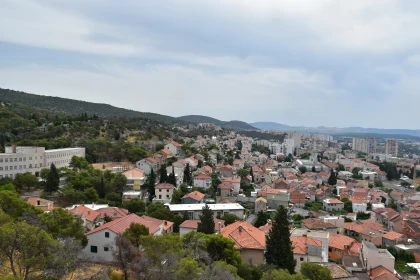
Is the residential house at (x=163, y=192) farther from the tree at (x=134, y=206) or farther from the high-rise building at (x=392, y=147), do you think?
the high-rise building at (x=392, y=147)

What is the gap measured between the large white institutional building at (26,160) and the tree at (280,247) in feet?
102

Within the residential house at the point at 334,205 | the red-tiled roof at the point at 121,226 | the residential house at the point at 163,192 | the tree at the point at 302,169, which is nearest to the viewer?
the red-tiled roof at the point at 121,226

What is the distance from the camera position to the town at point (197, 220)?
43.0ft

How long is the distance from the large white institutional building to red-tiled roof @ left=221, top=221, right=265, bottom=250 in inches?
1077

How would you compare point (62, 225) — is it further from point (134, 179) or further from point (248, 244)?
point (134, 179)

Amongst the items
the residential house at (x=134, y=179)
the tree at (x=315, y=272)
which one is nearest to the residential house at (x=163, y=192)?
the residential house at (x=134, y=179)

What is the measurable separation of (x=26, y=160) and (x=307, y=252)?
32.8 m

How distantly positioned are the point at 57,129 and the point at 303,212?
41.0 m

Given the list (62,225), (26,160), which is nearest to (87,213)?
(62,225)

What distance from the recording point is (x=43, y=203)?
2506 cm

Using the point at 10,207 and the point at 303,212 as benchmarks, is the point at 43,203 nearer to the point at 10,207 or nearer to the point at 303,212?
the point at 10,207

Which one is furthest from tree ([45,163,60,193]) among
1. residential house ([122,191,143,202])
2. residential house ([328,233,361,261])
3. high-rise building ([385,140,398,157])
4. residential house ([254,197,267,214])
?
high-rise building ([385,140,398,157])

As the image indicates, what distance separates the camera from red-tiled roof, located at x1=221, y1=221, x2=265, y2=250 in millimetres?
19781

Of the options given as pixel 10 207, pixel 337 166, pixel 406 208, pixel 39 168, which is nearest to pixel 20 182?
pixel 39 168
